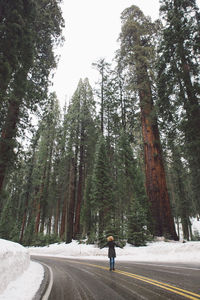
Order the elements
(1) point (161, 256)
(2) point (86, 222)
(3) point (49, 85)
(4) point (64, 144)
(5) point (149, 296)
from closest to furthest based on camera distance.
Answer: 1. (5) point (149, 296)
2. (1) point (161, 256)
3. (3) point (49, 85)
4. (2) point (86, 222)
5. (4) point (64, 144)

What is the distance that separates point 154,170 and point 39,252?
17.3m

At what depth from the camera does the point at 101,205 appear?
662 inches

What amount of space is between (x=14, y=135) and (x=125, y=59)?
14.0 metres

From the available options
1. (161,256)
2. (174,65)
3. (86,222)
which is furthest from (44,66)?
(86,222)

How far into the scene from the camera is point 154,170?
15289mm

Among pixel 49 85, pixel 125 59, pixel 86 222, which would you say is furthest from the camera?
pixel 86 222

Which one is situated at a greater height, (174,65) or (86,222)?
(174,65)

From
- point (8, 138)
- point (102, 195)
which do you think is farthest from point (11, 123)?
point (102, 195)

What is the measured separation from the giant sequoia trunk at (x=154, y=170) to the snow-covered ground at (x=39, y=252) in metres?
1.32

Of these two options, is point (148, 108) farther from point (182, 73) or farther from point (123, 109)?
point (123, 109)

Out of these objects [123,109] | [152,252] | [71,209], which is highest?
[123,109]

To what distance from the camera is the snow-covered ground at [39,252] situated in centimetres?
489

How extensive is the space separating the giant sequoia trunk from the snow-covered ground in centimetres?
132

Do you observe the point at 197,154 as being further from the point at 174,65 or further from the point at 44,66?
the point at 44,66
